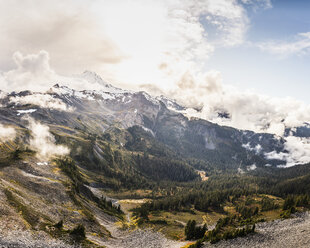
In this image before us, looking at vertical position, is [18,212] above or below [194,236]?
above

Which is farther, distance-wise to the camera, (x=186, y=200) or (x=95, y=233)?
(x=186, y=200)

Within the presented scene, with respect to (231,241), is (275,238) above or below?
below

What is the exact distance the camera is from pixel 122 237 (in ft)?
258

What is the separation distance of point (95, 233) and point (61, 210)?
15.4m

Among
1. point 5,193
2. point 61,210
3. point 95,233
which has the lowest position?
point 95,233

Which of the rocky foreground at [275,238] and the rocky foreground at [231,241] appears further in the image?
the rocky foreground at [275,238]

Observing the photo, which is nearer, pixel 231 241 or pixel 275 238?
pixel 231 241

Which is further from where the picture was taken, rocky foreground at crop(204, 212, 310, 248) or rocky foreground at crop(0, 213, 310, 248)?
rocky foreground at crop(204, 212, 310, 248)

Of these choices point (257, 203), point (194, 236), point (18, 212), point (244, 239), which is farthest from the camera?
point (257, 203)

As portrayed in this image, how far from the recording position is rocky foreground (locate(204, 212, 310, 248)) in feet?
193

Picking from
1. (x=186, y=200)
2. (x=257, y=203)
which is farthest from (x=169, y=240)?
(x=257, y=203)

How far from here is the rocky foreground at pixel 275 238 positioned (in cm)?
5872

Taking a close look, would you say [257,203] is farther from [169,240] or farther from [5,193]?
[5,193]

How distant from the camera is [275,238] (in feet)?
208
